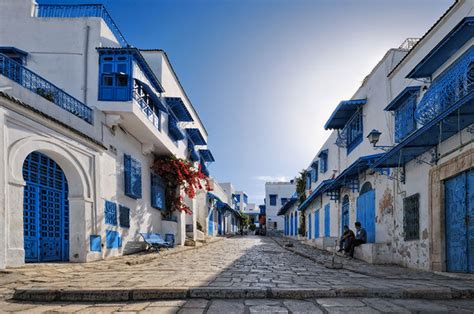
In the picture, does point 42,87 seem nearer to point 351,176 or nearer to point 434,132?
point 434,132

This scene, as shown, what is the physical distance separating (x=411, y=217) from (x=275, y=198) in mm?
48657

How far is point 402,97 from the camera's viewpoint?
9.82 meters

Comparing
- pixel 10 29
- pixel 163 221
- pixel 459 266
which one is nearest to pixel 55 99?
pixel 10 29

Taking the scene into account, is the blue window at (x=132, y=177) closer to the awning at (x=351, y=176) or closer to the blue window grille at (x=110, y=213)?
the blue window grille at (x=110, y=213)

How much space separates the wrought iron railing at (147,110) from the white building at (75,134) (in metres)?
0.05

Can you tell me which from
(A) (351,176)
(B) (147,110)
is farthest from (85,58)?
(A) (351,176)

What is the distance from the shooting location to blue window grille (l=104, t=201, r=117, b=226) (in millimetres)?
10930

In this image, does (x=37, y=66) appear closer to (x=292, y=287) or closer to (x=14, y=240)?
(x=14, y=240)

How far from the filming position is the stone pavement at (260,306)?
438 cm

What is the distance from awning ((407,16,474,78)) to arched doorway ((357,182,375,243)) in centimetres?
487

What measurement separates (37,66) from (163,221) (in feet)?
27.7

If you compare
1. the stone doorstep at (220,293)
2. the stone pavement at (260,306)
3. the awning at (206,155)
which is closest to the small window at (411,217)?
the stone doorstep at (220,293)

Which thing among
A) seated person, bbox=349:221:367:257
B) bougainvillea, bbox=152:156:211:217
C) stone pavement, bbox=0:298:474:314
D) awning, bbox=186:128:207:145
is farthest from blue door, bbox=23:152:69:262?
awning, bbox=186:128:207:145

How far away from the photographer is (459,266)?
7375mm
